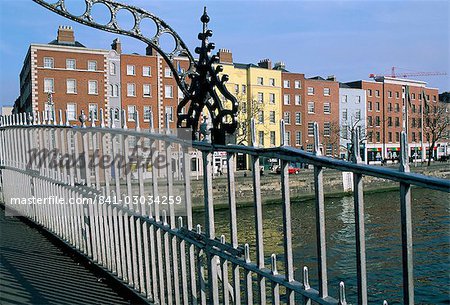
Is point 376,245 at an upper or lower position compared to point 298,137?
lower

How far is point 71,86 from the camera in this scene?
43125 millimetres

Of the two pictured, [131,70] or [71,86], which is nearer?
[71,86]

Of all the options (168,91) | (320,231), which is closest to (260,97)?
(168,91)

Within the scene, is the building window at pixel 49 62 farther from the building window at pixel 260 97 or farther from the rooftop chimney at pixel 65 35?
the building window at pixel 260 97

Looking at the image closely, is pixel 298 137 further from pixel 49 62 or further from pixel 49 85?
pixel 49 62

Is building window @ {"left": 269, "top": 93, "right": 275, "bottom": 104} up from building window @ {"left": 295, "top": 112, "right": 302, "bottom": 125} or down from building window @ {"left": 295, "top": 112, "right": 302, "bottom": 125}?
up

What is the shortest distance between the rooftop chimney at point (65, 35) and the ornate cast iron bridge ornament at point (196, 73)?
4319 centimetres

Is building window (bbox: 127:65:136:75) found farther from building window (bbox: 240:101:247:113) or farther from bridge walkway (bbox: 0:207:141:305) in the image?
bridge walkway (bbox: 0:207:141:305)

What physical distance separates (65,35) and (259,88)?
21.8 metres

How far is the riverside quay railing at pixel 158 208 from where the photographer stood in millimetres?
2582

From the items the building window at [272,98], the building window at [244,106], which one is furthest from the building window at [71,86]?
the building window at [272,98]

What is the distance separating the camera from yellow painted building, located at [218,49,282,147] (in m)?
51.7

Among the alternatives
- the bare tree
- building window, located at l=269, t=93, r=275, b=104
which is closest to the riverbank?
building window, located at l=269, t=93, r=275, b=104

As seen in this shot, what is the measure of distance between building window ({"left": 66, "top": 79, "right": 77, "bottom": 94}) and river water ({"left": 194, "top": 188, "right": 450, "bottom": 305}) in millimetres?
21345
